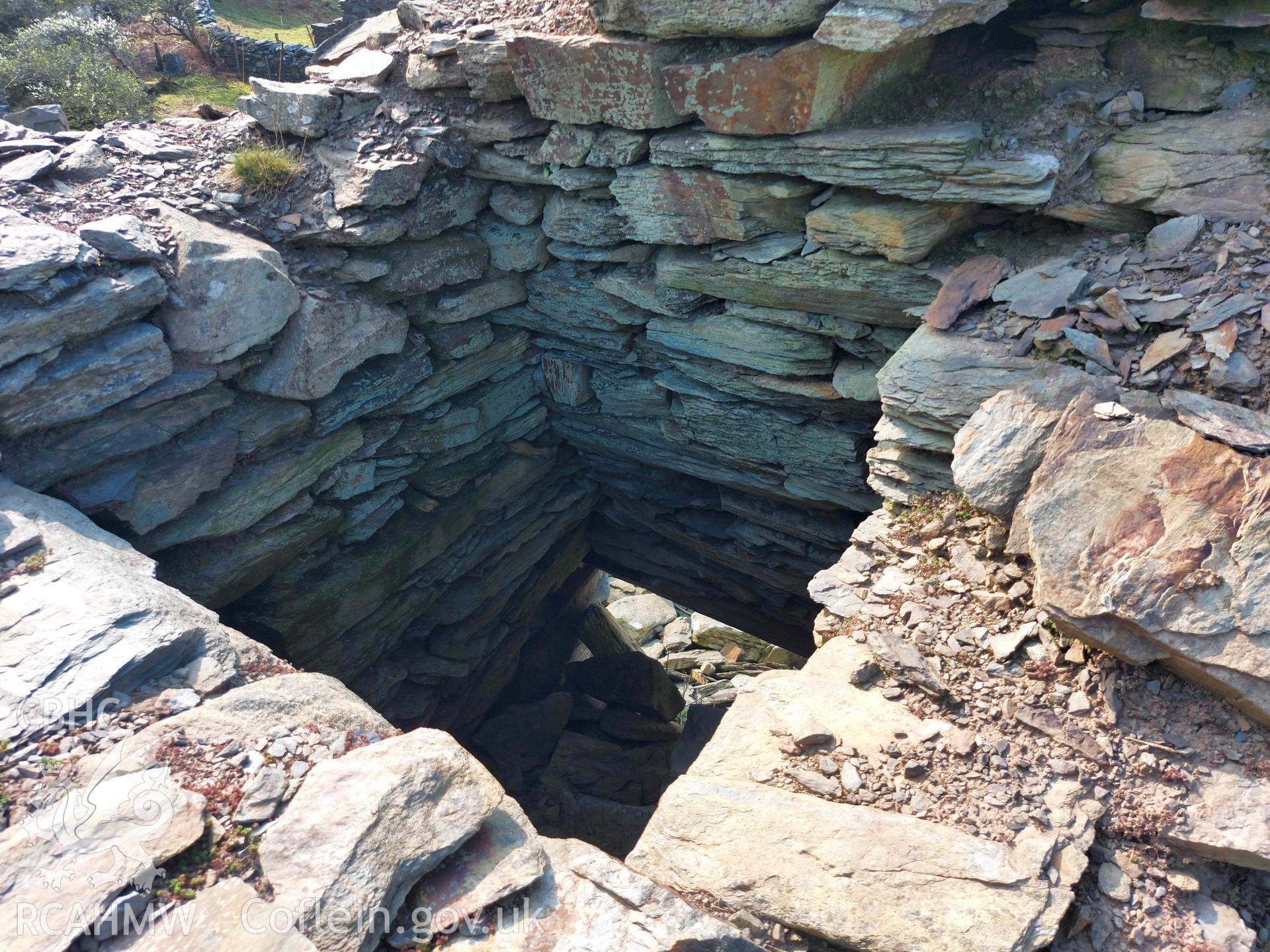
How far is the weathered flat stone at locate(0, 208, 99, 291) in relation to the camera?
5488 mm

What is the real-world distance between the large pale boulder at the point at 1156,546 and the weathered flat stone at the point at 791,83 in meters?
2.82

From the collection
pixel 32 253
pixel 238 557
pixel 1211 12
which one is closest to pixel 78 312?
pixel 32 253

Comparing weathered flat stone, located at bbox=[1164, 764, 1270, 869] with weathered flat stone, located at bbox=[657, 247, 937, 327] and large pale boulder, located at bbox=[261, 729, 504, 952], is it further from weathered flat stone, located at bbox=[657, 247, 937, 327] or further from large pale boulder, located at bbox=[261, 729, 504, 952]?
weathered flat stone, located at bbox=[657, 247, 937, 327]

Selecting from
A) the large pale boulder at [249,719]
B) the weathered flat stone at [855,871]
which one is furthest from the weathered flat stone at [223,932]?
the weathered flat stone at [855,871]

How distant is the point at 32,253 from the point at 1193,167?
7625 millimetres

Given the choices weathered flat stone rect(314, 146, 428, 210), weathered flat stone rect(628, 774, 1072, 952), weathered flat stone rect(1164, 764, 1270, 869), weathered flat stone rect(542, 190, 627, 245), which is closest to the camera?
weathered flat stone rect(628, 774, 1072, 952)

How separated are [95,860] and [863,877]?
3.35 metres

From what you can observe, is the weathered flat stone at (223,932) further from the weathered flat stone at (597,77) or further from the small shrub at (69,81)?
the small shrub at (69,81)

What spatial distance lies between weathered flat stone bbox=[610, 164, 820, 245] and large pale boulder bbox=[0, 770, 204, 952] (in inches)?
213

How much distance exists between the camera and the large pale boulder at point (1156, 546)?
3.84 metres

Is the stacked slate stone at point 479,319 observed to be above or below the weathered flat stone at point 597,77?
below

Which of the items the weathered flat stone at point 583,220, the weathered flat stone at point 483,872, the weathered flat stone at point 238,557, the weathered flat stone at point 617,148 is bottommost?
the weathered flat stone at point 238,557

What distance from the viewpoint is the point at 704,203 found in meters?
6.72

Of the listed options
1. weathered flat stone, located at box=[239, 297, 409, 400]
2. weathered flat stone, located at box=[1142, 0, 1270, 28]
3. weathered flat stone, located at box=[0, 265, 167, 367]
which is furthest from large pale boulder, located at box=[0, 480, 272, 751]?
weathered flat stone, located at box=[1142, 0, 1270, 28]
